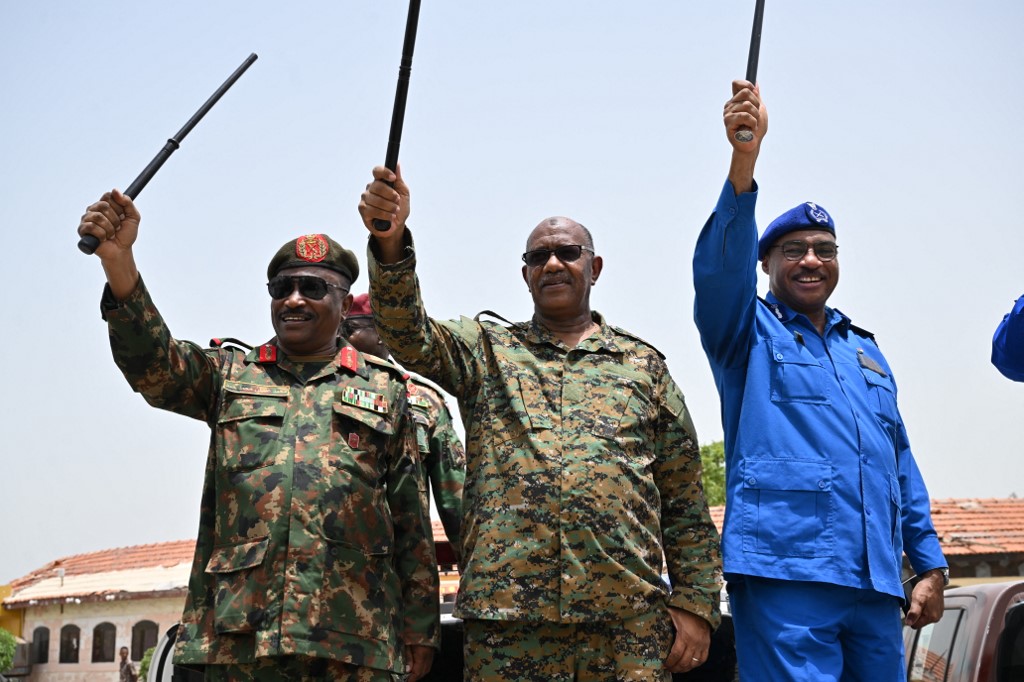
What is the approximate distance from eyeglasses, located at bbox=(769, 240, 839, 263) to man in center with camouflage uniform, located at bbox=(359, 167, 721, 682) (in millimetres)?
661

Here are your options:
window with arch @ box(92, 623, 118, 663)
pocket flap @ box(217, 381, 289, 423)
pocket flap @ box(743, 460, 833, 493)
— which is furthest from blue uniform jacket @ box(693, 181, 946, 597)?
window with arch @ box(92, 623, 118, 663)

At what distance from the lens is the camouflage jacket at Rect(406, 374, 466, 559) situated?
460cm

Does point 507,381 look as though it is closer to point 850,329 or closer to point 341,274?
point 341,274

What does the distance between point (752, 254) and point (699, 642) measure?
1.33 m

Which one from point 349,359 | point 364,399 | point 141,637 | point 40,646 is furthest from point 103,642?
point 364,399

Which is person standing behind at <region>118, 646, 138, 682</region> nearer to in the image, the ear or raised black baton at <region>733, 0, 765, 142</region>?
the ear

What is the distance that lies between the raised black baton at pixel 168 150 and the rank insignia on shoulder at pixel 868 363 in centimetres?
253

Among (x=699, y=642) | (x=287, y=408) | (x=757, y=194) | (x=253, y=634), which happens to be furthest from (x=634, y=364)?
(x=253, y=634)

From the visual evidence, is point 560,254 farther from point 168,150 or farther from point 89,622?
point 89,622

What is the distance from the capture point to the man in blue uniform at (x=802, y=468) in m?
3.50

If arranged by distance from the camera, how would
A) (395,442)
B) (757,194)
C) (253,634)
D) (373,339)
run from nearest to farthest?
(253,634)
(757,194)
(395,442)
(373,339)

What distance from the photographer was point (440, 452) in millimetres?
4773

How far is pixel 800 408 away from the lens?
3754 millimetres

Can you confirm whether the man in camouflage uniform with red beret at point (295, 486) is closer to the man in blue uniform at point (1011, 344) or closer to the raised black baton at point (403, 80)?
the raised black baton at point (403, 80)
